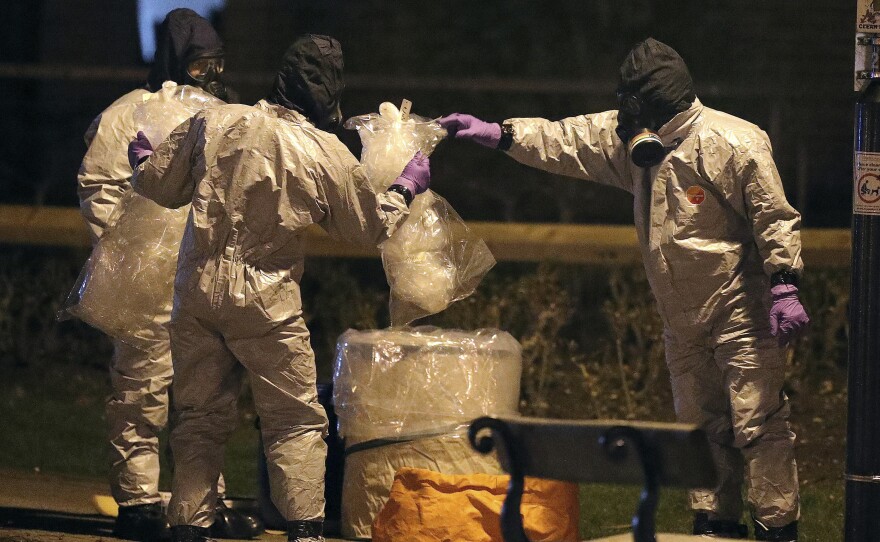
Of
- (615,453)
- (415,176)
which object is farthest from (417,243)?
(615,453)

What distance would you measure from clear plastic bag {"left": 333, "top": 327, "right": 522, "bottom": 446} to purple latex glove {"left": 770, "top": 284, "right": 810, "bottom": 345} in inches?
41.2

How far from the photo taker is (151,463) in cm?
596

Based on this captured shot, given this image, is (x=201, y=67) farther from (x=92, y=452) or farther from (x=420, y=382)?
(x=92, y=452)

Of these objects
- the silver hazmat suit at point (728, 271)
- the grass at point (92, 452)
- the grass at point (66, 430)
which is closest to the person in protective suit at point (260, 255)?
the silver hazmat suit at point (728, 271)

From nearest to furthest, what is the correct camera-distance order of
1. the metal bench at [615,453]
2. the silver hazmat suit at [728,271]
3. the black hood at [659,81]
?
the metal bench at [615,453] < the silver hazmat suit at [728,271] < the black hood at [659,81]

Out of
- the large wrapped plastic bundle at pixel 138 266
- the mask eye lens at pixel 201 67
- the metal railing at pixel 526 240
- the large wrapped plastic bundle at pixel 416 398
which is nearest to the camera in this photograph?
the large wrapped plastic bundle at pixel 416 398

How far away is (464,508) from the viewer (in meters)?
5.31

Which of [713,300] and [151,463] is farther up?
[713,300]

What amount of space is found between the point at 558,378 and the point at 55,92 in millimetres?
6384

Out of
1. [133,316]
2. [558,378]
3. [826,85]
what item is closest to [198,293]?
[133,316]

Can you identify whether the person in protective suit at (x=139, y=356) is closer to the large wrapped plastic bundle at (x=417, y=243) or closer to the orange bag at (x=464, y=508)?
the large wrapped plastic bundle at (x=417, y=243)

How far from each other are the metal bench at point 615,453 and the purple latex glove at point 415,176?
5.51ft

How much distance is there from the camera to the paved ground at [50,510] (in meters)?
6.02

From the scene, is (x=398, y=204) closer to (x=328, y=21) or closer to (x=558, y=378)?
(x=558, y=378)
